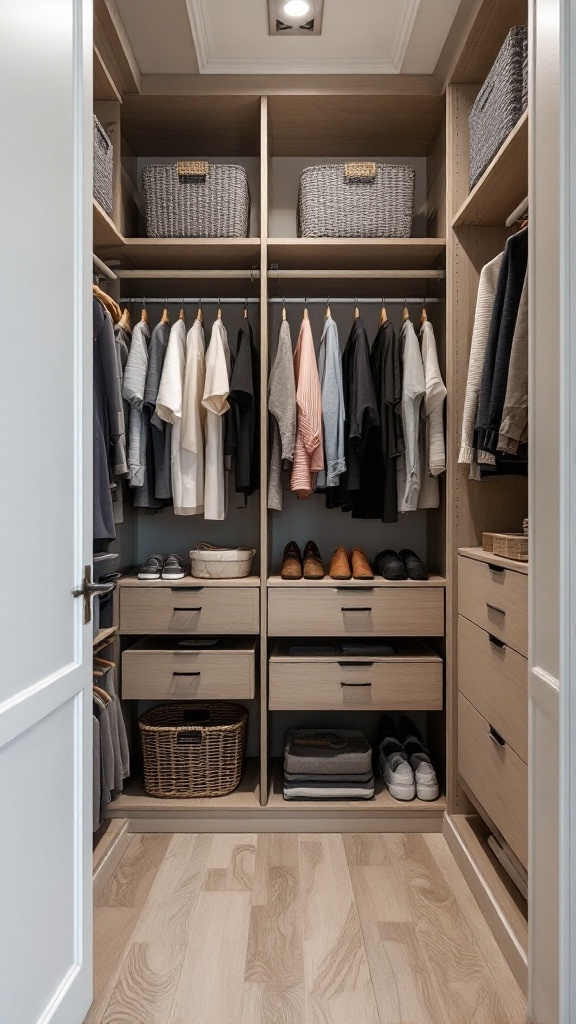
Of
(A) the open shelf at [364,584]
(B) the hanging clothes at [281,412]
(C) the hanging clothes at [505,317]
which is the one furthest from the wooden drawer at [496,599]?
(B) the hanging clothes at [281,412]

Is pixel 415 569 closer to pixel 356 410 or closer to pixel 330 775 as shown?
pixel 356 410

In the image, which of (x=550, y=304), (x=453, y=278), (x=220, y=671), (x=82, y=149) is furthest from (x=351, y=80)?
(x=220, y=671)

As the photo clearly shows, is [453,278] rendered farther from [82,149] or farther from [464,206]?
[82,149]

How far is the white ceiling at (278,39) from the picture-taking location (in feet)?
7.63

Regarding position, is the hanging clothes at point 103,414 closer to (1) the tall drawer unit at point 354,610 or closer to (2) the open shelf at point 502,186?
(1) the tall drawer unit at point 354,610

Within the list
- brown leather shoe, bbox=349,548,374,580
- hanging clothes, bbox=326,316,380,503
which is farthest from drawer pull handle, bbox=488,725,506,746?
hanging clothes, bbox=326,316,380,503

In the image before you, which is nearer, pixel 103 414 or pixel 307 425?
pixel 103 414

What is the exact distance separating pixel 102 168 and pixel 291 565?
1531 millimetres

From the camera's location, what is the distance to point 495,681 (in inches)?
81.7

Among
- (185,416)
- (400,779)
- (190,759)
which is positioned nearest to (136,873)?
(190,759)

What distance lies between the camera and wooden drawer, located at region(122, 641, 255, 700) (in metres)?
2.67

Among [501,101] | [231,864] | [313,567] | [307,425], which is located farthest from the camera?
[313,567]

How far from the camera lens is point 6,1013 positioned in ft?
3.80

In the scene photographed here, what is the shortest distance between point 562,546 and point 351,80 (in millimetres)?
2124
